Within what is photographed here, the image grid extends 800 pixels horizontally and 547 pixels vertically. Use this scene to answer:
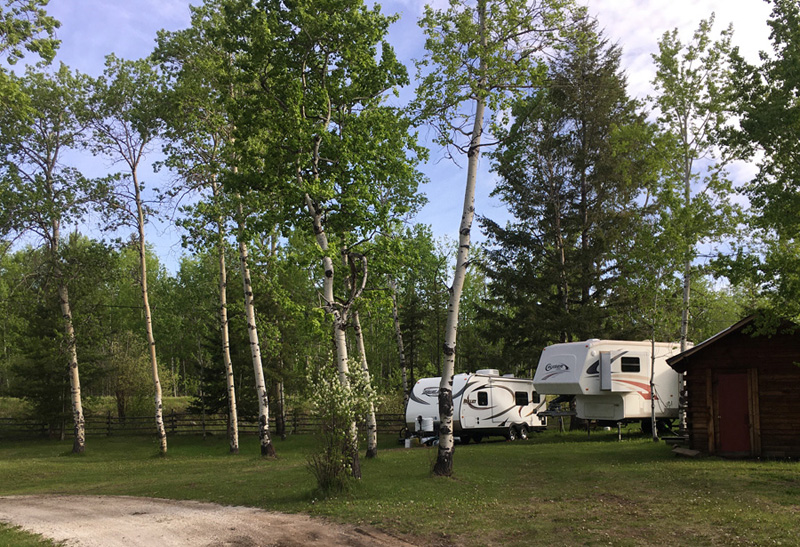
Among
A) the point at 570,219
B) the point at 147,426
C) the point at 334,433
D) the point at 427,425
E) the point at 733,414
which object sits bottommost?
the point at 147,426

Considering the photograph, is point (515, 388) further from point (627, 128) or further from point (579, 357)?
point (627, 128)

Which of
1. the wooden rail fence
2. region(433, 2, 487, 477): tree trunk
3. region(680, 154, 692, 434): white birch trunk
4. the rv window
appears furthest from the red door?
the wooden rail fence

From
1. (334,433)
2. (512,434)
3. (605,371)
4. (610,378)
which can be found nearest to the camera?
(334,433)

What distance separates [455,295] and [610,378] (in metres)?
9.64

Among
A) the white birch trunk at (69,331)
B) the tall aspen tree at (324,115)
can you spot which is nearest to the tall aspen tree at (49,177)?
the white birch trunk at (69,331)

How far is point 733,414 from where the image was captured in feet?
48.9

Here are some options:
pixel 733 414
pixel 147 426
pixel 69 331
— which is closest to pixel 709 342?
pixel 733 414

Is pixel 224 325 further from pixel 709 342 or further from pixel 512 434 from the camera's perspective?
pixel 709 342

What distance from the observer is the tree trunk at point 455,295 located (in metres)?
12.4

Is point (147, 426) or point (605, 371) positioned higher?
point (605, 371)

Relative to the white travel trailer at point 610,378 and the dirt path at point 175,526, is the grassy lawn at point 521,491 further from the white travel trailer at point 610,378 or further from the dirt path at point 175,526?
the white travel trailer at point 610,378

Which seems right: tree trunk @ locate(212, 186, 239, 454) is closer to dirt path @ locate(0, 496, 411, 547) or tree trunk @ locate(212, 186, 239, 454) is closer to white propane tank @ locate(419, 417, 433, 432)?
white propane tank @ locate(419, 417, 433, 432)

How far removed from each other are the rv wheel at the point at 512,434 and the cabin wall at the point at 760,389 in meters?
9.65

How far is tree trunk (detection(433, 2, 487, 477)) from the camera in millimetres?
12430
